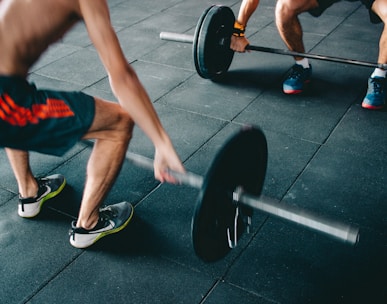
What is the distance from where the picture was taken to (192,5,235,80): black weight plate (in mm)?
2289

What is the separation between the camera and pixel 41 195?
6.02ft

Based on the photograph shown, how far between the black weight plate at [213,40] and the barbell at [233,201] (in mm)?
1039

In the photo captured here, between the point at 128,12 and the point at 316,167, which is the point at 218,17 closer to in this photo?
the point at 316,167

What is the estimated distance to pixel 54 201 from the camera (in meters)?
1.88

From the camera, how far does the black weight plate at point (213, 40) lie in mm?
2289

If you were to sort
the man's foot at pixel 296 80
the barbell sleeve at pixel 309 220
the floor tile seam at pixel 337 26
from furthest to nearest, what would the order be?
the floor tile seam at pixel 337 26
the man's foot at pixel 296 80
the barbell sleeve at pixel 309 220

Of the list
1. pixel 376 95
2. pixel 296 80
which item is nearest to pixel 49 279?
pixel 296 80

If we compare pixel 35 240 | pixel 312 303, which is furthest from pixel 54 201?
pixel 312 303

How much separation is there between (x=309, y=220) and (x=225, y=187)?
0.89ft

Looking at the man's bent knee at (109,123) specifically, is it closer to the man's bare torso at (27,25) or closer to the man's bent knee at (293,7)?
the man's bare torso at (27,25)

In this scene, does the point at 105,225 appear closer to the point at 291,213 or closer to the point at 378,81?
the point at 291,213

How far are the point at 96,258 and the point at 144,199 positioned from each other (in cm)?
37

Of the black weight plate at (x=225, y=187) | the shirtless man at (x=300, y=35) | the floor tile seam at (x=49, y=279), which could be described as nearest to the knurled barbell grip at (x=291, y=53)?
the shirtless man at (x=300, y=35)

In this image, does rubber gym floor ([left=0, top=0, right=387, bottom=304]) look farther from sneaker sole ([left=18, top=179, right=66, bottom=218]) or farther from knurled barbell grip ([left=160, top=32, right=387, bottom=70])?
knurled barbell grip ([left=160, top=32, right=387, bottom=70])
